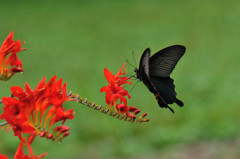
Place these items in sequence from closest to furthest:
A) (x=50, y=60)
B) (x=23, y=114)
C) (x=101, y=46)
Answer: (x=23, y=114)
(x=50, y=60)
(x=101, y=46)

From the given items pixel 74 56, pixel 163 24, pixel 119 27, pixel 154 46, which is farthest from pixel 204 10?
pixel 74 56

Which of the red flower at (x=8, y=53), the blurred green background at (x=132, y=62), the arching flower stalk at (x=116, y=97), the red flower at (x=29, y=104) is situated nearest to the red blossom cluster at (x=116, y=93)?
the arching flower stalk at (x=116, y=97)

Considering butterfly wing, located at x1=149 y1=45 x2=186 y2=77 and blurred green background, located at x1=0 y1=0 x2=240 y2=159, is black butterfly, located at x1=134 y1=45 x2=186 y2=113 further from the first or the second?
blurred green background, located at x1=0 y1=0 x2=240 y2=159

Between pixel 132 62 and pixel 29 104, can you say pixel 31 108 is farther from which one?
pixel 132 62

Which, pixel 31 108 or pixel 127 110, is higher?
pixel 127 110

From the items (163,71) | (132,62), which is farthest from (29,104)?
(132,62)

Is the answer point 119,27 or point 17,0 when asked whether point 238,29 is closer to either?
point 119,27

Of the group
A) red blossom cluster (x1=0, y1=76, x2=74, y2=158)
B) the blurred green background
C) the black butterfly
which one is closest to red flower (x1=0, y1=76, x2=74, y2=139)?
red blossom cluster (x1=0, y1=76, x2=74, y2=158)

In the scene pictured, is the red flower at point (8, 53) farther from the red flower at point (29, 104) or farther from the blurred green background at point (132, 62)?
the blurred green background at point (132, 62)
